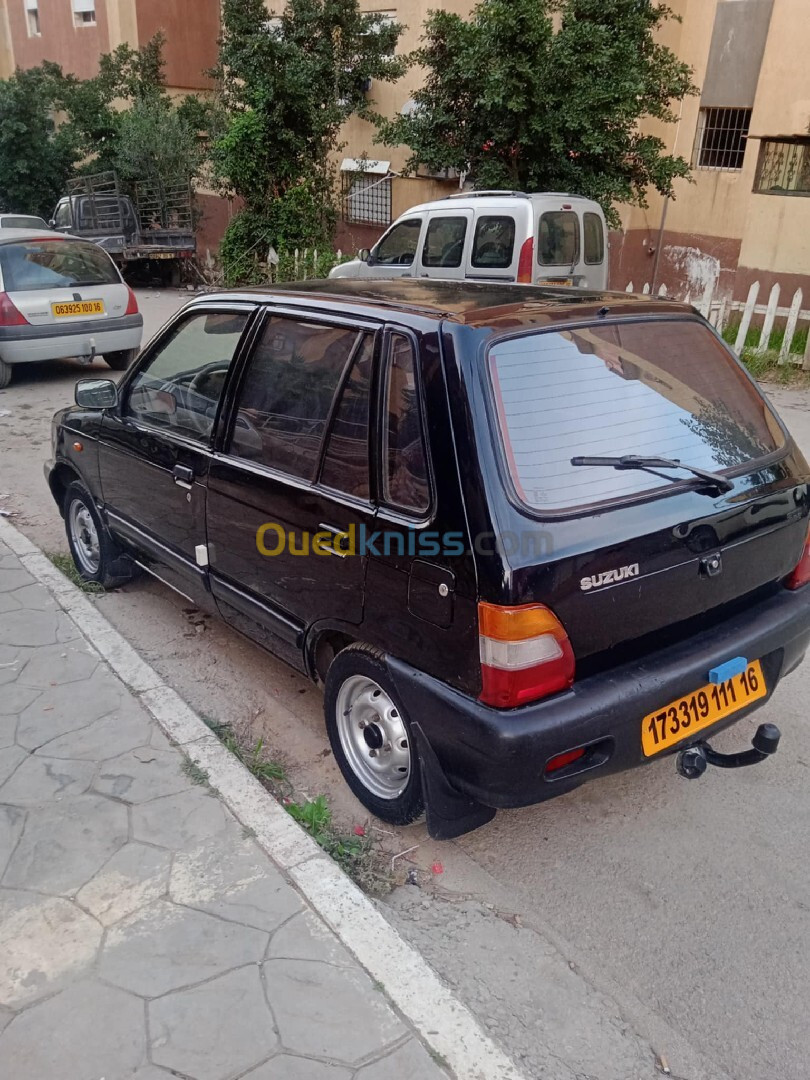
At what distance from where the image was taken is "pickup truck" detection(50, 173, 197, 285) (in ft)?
56.9

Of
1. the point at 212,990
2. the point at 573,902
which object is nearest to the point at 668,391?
the point at 573,902

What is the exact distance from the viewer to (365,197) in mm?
17281

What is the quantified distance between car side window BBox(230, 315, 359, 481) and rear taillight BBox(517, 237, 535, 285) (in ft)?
21.5

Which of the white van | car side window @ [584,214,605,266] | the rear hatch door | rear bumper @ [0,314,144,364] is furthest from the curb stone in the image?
car side window @ [584,214,605,266]

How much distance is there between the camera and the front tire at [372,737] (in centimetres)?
274

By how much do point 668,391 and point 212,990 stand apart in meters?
2.26

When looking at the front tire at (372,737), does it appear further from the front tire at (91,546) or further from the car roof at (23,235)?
the car roof at (23,235)

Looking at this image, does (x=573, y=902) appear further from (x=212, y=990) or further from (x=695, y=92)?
(x=695, y=92)

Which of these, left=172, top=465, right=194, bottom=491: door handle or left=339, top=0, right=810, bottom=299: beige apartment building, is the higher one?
left=339, top=0, right=810, bottom=299: beige apartment building

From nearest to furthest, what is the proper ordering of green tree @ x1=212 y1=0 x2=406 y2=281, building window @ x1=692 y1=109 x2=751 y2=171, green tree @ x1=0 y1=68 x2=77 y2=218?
1. building window @ x1=692 y1=109 x2=751 y2=171
2. green tree @ x1=212 y1=0 x2=406 y2=281
3. green tree @ x1=0 y1=68 x2=77 y2=218

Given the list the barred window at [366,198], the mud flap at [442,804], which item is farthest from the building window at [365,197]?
the mud flap at [442,804]

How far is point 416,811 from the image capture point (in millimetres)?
2781

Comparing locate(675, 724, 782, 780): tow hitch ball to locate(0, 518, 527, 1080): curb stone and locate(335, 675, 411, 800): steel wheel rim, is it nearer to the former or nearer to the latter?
locate(335, 675, 411, 800): steel wheel rim

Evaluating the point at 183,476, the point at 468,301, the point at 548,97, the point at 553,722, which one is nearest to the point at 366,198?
Answer: the point at 548,97
